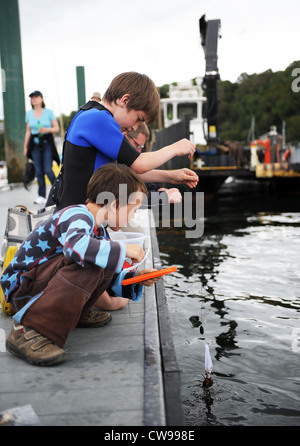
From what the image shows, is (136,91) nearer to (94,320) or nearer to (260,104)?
(94,320)

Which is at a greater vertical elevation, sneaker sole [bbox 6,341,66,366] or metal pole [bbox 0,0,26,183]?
metal pole [bbox 0,0,26,183]

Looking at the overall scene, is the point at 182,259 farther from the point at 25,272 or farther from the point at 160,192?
the point at 25,272

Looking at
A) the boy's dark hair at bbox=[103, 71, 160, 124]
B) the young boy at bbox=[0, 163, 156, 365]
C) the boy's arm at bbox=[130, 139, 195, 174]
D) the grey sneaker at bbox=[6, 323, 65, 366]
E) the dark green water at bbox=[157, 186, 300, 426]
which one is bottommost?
the dark green water at bbox=[157, 186, 300, 426]

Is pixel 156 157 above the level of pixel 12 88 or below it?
below

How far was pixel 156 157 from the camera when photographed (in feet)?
9.45

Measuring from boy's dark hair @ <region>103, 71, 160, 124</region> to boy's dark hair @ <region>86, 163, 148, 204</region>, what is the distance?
1.96 ft

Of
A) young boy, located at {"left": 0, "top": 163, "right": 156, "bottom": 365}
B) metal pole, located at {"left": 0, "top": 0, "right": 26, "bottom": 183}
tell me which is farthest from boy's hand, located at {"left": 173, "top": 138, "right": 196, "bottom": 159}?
metal pole, located at {"left": 0, "top": 0, "right": 26, "bottom": 183}

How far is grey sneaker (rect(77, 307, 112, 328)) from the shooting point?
2701 mm

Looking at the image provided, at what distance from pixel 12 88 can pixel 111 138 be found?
36.0 ft

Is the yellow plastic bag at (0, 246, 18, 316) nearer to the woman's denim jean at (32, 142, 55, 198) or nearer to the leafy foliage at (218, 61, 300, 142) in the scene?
the woman's denim jean at (32, 142, 55, 198)

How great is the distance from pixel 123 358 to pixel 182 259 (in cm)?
492

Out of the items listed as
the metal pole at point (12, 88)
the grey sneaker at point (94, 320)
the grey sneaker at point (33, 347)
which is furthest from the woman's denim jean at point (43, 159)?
the metal pole at point (12, 88)

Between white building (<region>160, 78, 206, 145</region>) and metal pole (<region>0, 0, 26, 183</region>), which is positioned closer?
metal pole (<region>0, 0, 26, 183</region>)

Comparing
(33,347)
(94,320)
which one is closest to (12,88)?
(94,320)
